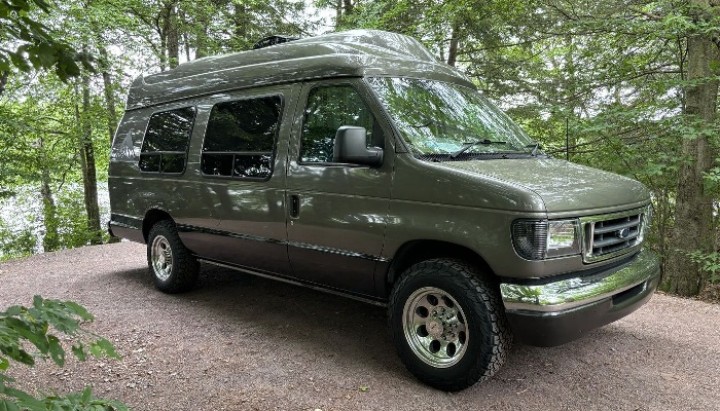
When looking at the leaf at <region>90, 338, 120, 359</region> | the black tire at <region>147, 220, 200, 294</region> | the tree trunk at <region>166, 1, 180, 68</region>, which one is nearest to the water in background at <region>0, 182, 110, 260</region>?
the tree trunk at <region>166, 1, 180, 68</region>

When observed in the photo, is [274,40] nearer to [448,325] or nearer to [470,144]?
[470,144]

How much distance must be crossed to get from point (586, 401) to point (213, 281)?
4.51 meters

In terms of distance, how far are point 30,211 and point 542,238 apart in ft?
51.8

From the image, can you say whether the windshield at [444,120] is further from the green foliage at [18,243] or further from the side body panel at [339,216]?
the green foliage at [18,243]

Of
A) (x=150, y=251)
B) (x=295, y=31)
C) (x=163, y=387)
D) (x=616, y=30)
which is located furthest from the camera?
(x=295, y=31)

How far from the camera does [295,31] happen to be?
42.3ft

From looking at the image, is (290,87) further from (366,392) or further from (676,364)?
(676,364)

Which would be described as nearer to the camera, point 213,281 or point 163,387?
point 163,387

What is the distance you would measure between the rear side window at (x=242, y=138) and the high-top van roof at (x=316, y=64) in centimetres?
23

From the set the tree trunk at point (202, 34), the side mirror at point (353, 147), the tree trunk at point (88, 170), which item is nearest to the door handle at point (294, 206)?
the side mirror at point (353, 147)

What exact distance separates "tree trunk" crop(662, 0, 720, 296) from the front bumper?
424 cm

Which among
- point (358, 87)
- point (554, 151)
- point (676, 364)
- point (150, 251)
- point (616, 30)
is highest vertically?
point (616, 30)

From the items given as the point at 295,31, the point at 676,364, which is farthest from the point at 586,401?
the point at 295,31

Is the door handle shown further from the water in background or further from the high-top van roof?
the water in background
